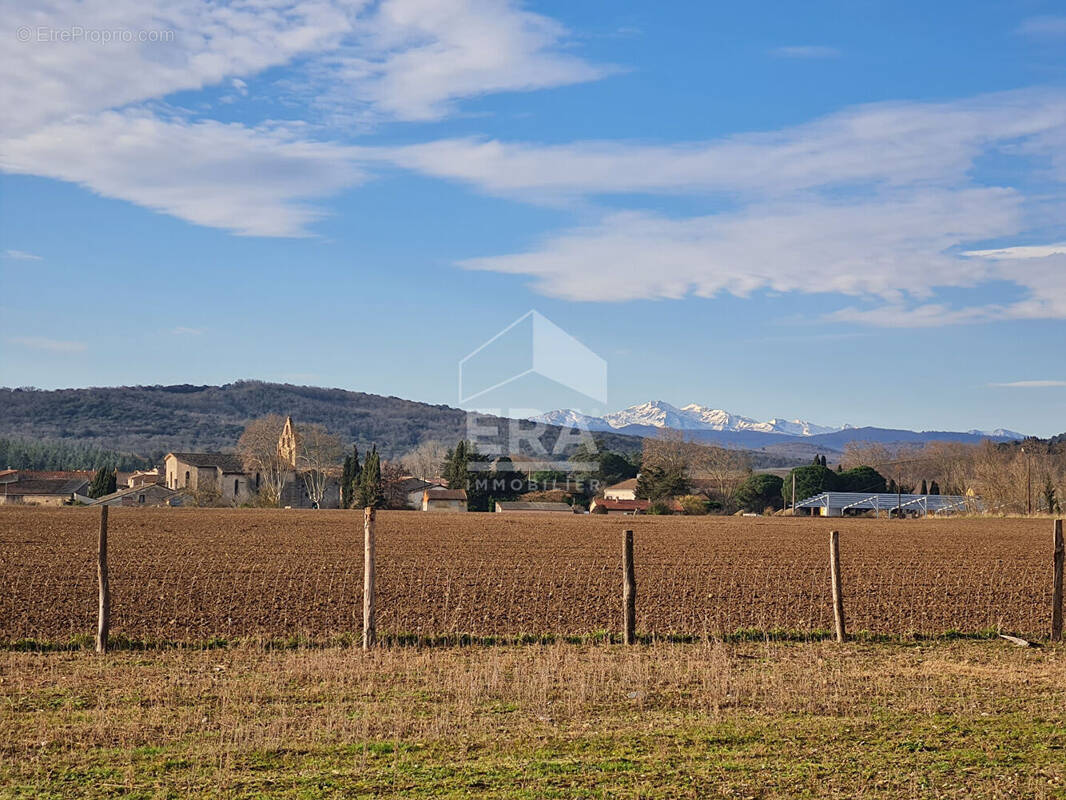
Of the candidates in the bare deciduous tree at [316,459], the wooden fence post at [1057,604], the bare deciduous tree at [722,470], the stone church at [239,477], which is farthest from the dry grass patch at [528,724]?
the stone church at [239,477]

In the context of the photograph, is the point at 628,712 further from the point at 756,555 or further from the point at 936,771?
the point at 756,555

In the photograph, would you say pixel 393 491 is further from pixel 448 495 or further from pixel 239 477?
pixel 239 477

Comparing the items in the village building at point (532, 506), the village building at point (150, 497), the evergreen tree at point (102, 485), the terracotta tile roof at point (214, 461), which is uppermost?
the terracotta tile roof at point (214, 461)

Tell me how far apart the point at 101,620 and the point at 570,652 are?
6.51 meters

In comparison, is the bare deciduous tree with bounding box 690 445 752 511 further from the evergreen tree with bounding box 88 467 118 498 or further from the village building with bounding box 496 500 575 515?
the evergreen tree with bounding box 88 467 118 498

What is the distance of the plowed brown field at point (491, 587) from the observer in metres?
16.8

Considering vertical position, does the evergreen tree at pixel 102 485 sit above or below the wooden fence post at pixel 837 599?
above

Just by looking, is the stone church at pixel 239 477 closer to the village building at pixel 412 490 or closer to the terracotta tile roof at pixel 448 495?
the village building at pixel 412 490

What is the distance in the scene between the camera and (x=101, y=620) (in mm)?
13906

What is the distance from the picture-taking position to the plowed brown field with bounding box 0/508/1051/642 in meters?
16.8

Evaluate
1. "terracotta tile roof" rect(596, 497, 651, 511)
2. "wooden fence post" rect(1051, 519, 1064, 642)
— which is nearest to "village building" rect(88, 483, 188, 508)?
"terracotta tile roof" rect(596, 497, 651, 511)

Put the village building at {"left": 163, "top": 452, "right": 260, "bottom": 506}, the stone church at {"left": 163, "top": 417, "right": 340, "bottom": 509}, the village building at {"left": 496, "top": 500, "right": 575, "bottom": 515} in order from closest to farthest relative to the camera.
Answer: the village building at {"left": 496, "top": 500, "right": 575, "bottom": 515}, the stone church at {"left": 163, "top": 417, "right": 340, "bottom": 509}, the village building at {"left": 163, "top": 452, "right": 260, "bottom": 506}

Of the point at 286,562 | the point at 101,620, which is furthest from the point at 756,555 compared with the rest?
the point at 101,620

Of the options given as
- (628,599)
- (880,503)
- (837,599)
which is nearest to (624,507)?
(880,503)
